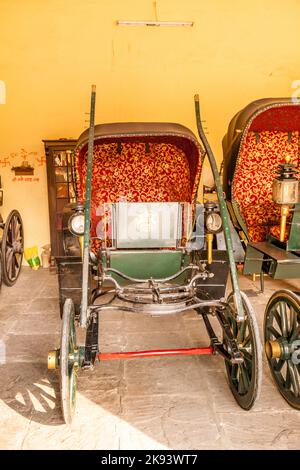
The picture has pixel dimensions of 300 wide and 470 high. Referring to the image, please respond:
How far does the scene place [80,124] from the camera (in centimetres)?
566

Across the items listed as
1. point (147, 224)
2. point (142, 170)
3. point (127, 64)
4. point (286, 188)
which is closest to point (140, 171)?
point (142, 170)

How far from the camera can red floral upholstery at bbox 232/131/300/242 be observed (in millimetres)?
4367

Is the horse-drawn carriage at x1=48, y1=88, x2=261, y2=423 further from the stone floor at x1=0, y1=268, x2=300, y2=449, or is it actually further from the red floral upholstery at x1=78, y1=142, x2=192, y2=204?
the stone floor at x1=0, y1=268, x2=300, y2=449

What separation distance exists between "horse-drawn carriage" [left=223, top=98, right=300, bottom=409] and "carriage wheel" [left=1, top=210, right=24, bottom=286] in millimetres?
2433

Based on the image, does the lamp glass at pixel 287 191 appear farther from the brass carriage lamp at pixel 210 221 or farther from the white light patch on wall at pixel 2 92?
the white light patch on wall at pixel 2 92

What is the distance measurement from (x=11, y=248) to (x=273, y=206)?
3.03 meters

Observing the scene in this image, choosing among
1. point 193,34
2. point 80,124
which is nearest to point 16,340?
point 80,124

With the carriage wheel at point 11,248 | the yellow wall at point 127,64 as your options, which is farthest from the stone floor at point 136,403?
the yellow wall at point 127,64

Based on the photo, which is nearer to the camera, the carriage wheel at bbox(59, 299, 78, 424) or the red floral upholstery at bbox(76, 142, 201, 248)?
the carriage wheel at bbox(59, 299, 78, 424)

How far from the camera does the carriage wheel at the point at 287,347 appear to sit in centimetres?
235

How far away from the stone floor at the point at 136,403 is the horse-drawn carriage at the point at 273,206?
34cm

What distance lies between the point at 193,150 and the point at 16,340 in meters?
2.30

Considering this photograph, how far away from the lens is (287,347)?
2.38m

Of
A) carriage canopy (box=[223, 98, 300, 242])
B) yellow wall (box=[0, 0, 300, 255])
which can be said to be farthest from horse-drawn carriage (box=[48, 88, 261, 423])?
yellow wall (box=[0, 0, 300, 255])
